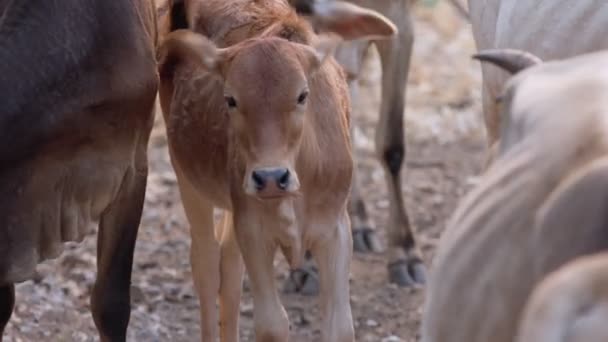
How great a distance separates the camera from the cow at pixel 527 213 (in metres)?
3.40

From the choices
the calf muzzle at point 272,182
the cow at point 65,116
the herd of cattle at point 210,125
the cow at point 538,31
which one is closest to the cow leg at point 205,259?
the herd of cattle at point 210,125

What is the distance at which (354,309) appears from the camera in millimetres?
6750

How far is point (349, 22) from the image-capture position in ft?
17.7

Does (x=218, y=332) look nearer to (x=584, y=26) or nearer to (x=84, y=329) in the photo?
(x=84, y=329)

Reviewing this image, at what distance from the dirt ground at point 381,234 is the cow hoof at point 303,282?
5 centimetres

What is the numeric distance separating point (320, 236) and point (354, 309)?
164 cm

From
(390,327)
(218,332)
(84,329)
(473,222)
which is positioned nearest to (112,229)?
(218,332)

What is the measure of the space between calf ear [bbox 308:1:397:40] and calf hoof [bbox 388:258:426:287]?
77.1 inches

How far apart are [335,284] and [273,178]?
63cm

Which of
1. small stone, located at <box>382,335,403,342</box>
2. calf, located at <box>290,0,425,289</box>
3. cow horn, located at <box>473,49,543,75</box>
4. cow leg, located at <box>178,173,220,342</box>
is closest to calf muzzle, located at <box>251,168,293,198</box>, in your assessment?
cow horn, located at <box>473,49,543,75</box>

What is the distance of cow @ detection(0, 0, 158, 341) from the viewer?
509 centimetres

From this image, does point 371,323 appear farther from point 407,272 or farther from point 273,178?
point 273,178

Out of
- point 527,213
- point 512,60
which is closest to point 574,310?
point 527,213

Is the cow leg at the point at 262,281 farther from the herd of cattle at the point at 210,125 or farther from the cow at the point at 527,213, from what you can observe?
the cow at the point at 527,213
